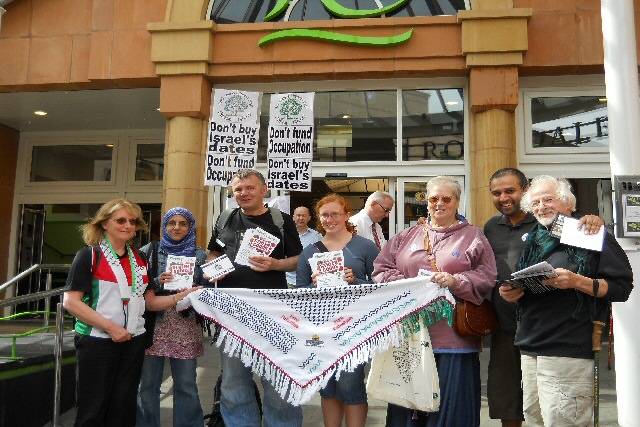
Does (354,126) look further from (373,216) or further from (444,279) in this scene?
(444,279)

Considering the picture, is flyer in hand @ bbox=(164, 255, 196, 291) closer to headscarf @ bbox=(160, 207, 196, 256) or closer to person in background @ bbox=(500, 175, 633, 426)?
headscarf @ bbox=(160, 207, 196, 256)

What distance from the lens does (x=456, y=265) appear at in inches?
132

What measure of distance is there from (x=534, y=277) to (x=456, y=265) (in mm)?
575

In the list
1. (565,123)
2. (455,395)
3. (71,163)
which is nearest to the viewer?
(455,395)

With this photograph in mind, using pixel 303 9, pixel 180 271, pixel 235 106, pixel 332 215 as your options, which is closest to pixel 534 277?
pixel 332 215

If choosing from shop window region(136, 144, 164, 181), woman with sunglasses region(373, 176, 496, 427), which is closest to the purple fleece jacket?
woman with sunglasses region(373, 176, 496, 427)

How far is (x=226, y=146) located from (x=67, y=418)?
4108mm

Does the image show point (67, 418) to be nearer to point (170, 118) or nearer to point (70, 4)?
point (170, 118)

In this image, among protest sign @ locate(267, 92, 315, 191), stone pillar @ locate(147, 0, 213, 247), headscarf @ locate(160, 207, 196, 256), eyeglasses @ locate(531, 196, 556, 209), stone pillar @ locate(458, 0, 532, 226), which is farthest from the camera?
stone pillar @ locate(147, 0, 213, 247)

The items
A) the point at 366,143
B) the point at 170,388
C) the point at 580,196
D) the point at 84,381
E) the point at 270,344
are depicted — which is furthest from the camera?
the point at 366,143

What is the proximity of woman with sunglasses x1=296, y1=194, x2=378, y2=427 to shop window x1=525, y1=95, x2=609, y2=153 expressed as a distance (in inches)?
233

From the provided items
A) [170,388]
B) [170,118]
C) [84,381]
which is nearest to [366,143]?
[170,118]

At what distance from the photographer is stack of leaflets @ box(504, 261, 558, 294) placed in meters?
2.76

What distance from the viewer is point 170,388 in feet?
18.7
